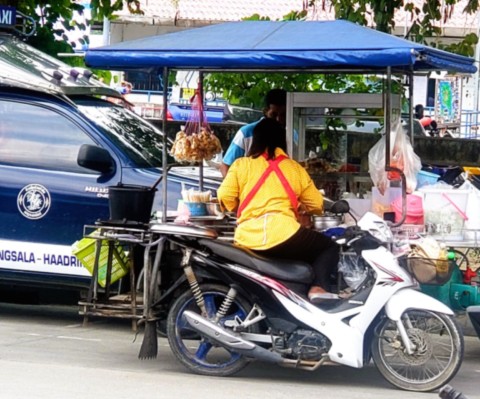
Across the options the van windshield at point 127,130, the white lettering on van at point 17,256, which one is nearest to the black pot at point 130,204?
the van windshield at point 127,130

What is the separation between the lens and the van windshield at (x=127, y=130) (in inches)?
380

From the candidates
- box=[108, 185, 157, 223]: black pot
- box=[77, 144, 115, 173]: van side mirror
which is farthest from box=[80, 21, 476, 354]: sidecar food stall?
box=[77, 144, 115, 173]: van side mirror

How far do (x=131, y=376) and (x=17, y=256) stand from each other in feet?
7.53

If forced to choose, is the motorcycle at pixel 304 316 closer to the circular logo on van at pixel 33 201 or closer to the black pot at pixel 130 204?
the black pot at pixel 130 204

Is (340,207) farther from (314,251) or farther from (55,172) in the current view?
(55,172)

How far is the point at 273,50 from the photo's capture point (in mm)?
7531

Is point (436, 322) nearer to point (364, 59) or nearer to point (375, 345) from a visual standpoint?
point (375, 345)

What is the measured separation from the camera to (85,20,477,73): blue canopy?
7379 millimetres

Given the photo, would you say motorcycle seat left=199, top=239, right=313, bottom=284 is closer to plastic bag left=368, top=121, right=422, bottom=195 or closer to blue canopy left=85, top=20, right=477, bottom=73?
plastic bag left=368, top=121, right=422, bottom=195

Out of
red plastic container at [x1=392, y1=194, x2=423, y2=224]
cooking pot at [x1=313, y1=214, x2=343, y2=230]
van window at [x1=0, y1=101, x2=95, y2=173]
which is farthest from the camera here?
van window at [x1=0, y1=101, x2=95, y2=173]

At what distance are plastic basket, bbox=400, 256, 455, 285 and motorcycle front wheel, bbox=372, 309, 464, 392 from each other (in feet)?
1.18

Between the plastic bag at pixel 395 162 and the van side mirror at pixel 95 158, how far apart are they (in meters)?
2.28

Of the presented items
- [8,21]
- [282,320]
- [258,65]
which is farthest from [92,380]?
[8,21]

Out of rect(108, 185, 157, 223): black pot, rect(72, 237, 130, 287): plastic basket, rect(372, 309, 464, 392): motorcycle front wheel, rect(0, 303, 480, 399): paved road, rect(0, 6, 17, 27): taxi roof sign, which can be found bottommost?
rect(0, 303, 480, 399): paved road
